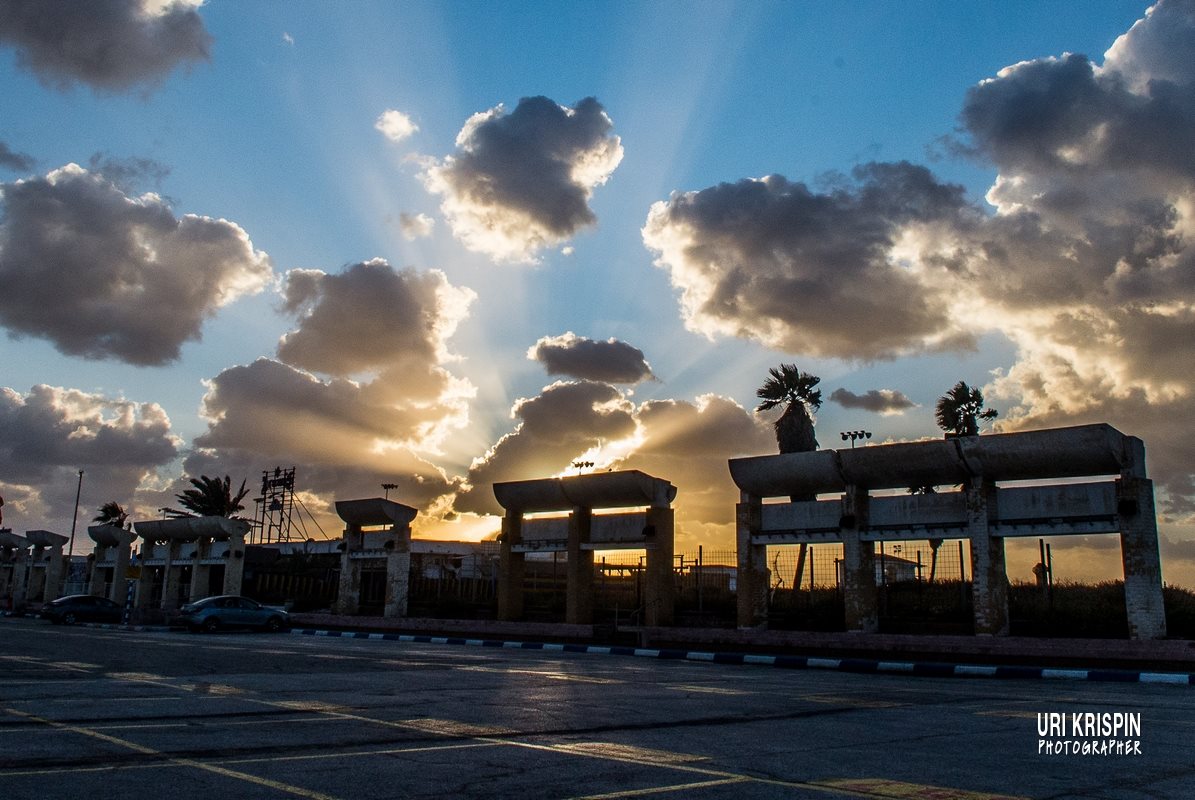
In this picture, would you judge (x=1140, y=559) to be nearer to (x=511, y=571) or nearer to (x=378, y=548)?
(x=511, y=571)

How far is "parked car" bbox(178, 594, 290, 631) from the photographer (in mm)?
35094

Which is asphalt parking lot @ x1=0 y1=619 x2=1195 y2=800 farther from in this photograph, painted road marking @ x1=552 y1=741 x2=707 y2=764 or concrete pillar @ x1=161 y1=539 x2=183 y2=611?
concrete pillar @ x1=161 y1=539 x2=183 y2=611

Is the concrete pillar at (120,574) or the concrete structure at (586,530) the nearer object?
the concrete structure at (586,530)

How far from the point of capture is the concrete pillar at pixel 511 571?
33719 mm

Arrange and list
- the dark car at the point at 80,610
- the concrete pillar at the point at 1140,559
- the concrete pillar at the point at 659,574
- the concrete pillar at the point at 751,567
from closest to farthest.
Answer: the concrete pillar at the point at 1140,559
the concrete pillar at the point at 751,567
the concrete pillar at the point at 659,574
the dark car at the point at 80,610

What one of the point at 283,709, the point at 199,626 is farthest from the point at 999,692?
the point at 199,626

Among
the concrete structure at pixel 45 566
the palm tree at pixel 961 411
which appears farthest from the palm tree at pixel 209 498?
the palm tree at pixel 961 411

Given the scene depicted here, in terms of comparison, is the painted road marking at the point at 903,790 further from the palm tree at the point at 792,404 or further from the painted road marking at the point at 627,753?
the palm tree at the point at 792,404

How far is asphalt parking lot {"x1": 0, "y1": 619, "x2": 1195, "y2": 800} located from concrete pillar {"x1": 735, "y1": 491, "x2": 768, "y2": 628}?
37.2ft

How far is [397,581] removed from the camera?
1497 inches

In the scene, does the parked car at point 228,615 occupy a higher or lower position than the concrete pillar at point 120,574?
lower

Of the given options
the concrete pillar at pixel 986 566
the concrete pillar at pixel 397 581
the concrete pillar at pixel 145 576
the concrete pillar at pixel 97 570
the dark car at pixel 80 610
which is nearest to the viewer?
the concrete pillar at pixel 986 566

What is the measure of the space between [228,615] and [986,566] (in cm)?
2690

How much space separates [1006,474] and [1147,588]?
4023 millimetres
